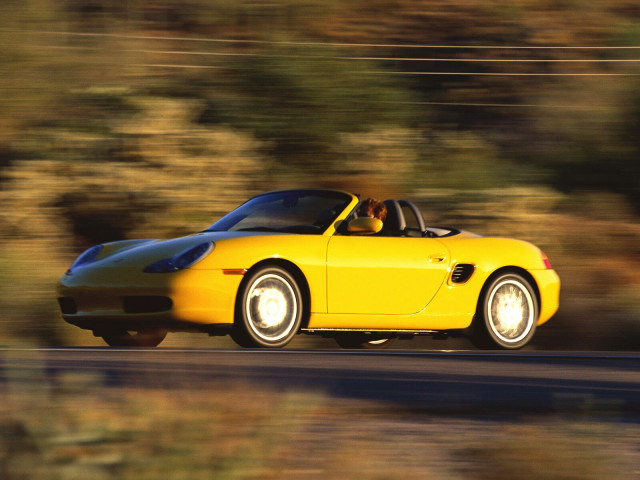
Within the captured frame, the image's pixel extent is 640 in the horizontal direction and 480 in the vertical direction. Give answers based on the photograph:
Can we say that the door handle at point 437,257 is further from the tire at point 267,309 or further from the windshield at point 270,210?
the tire at point 267,309

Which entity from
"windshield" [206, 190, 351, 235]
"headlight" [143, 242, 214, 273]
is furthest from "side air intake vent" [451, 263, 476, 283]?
"headlight" [143, 242, 214, 273]

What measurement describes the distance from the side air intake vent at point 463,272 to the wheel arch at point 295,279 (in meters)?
1.42

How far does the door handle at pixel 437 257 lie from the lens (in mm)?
10938

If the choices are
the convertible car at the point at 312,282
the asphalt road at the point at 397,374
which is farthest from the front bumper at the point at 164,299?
the asphalt road at the point at 397,374

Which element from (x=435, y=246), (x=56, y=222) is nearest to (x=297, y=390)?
(x=435, y=246)

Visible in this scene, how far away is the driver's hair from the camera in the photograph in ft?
36.0

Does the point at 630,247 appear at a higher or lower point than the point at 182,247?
lower

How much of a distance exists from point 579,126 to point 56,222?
31.8ft

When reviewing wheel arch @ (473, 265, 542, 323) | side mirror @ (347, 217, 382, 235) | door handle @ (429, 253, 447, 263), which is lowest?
wheel arch @ (473, 265, 542, 323)

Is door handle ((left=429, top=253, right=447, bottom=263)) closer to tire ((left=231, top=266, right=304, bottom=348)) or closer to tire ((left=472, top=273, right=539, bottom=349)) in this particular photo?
tire ((left=472, top=273, right=539, bottom=349))

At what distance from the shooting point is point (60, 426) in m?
4.29

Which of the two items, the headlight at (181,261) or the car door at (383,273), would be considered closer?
the headlight at (181,261)

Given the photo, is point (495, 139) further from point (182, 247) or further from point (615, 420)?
point (615, 420)

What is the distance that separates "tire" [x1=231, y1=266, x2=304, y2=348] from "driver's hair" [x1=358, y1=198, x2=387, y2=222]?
1084 millimetres
